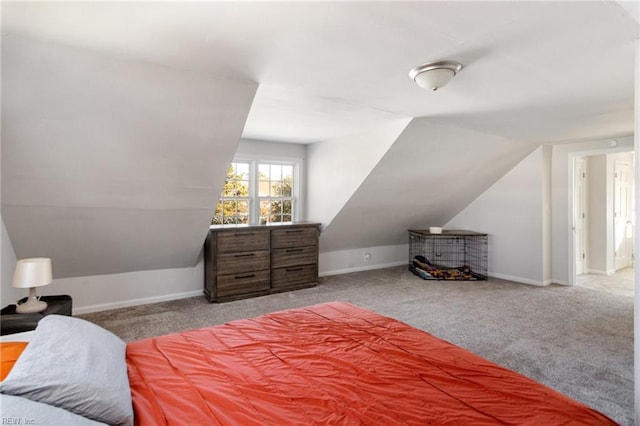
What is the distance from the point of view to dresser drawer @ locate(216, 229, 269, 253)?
14.1 ft

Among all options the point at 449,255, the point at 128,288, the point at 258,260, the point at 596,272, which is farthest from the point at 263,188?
the point at 596,272

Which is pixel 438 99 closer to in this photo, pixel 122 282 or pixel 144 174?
pixel 144 174

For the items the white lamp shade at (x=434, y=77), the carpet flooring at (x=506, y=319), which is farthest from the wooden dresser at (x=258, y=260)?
the white lamp shade at (x=434, y=77)

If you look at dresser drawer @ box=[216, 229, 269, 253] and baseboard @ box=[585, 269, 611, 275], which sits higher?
dresser drawer @ box=[216, 229, 269, 253]

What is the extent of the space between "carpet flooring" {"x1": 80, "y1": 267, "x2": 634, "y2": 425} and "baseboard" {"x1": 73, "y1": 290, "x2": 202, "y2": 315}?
131mm

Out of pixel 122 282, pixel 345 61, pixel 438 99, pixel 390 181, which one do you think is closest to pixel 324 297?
pixel 390 181

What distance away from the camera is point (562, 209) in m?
5.17

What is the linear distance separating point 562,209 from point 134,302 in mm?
6407

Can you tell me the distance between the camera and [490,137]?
178 inches

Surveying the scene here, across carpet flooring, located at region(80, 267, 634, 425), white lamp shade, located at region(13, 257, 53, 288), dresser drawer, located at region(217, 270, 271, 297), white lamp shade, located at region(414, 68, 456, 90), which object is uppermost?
white lamp shade, located at region(414, 68, 456, 90)

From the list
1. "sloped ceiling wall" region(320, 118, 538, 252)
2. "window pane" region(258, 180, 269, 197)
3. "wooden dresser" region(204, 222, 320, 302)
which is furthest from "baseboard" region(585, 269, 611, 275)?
"window pane" region(258, 180, 269, 197)

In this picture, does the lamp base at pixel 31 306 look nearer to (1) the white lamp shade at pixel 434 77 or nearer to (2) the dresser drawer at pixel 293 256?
(2) the dresser drawer at pixel 293 256

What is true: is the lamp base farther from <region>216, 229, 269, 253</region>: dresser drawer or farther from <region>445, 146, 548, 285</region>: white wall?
<region>445, 146, 548, 285</region>: white wall

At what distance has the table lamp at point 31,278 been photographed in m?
2.46
